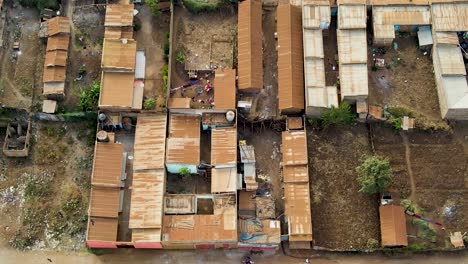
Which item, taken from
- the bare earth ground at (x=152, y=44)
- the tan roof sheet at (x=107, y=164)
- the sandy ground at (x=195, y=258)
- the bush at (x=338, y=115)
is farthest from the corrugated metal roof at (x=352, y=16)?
the tan roof sheet at (x=107, y=164)

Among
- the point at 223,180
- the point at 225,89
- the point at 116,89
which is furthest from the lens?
the point at 225,89

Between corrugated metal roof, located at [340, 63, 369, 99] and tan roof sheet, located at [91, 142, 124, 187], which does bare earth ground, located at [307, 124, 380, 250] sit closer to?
corrugated metal roof, located at [340, 63, 369, 99]

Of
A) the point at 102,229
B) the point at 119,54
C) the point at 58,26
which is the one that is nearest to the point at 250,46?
the point at 119,54

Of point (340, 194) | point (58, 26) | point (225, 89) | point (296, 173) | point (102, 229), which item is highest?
point (58, 26)

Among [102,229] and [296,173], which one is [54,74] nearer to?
[102,229]

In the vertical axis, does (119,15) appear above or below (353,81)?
above

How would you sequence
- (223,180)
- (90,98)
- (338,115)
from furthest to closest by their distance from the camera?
(90,98) < (338,115) < (223,180)
